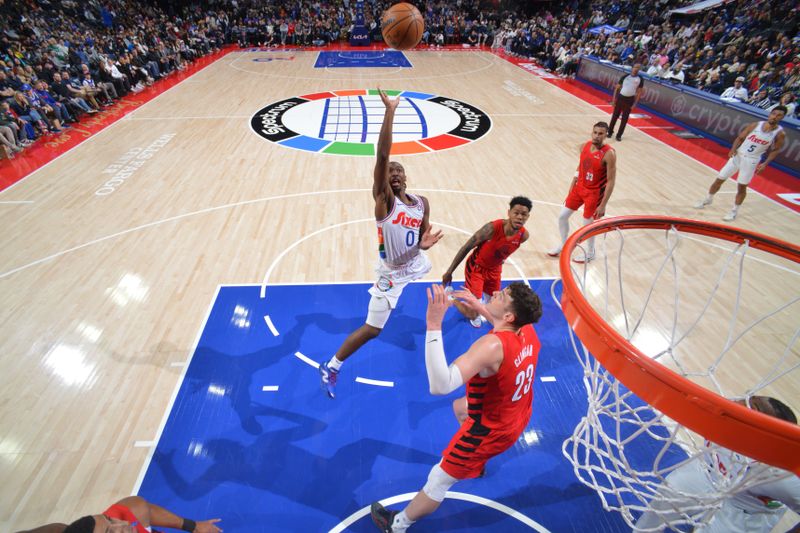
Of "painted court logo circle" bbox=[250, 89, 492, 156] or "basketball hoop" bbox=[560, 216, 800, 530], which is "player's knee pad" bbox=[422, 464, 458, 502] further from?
"painted court logo circle" bbox=[250, 89, 492, 156]

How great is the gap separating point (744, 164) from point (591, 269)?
3.62m

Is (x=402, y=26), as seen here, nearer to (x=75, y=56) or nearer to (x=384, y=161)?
(x=384, y=161)

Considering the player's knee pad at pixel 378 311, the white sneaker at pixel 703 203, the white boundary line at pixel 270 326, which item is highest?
the player's knee pad at pixel 378 311

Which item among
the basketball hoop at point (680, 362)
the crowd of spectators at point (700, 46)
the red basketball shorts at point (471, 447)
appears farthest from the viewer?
the crowd of spectators at point (700, 46)

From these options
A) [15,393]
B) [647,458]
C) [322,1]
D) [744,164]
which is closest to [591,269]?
[647,458]

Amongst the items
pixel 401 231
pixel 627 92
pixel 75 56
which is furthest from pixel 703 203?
pixel 75 56

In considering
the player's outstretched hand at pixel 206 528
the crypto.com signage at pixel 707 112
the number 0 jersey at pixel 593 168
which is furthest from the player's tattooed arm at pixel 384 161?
the crypto.com signage at pixel 707 112

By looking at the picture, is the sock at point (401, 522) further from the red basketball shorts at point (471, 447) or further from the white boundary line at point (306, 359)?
the white boundary line at point (306, 359)

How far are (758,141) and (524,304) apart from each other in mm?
7038

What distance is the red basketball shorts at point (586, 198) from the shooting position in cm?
530

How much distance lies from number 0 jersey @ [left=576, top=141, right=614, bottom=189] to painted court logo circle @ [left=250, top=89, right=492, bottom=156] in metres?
4.76

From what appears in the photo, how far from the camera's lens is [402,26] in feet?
22.5

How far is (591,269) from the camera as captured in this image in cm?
574

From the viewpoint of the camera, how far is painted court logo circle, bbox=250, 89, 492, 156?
9.79m
